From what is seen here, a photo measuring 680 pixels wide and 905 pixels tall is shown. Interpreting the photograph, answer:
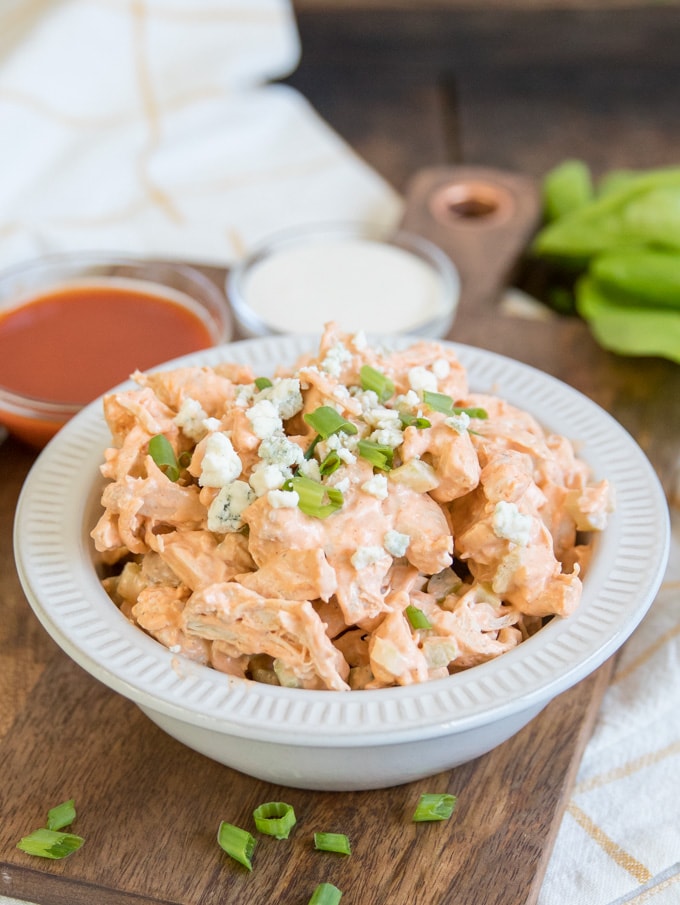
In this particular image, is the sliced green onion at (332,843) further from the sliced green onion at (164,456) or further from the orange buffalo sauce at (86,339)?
the orange buffalo sauce at (86,339)

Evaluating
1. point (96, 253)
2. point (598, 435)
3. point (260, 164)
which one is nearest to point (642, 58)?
point (260, 164)

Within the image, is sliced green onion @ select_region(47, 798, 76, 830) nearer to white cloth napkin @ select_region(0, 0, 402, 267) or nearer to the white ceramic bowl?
the white ceramic bowl

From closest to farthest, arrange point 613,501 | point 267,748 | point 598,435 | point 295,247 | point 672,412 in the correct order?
point 267,748
point 613,501
point 598,435
point 672,412
point 295,247

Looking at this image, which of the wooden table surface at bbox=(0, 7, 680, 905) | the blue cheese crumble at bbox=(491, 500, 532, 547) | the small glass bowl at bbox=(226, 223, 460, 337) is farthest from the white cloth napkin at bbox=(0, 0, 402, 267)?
the blue cheese crumble at bbox=(491, 500, 532, 547)

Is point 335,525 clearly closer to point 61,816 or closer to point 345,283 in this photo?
point 61,816

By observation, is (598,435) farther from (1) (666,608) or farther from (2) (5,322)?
(2) (5,322)
